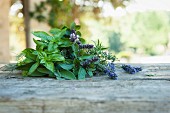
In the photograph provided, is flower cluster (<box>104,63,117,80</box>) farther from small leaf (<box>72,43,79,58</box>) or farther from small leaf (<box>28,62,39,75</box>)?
small leaf (<box>28,62,39,75</box>)

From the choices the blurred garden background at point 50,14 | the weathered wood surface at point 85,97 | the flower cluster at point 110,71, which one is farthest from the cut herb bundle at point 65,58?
the blurred garden background at point 50,14

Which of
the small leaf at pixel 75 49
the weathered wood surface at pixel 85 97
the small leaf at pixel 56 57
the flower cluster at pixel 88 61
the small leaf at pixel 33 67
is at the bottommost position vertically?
the weathered wood surface at pixel 85 97

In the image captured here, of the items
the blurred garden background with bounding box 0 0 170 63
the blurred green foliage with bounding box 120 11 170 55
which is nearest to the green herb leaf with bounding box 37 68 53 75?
the blurred garden background with bounding box 0 0 170 63

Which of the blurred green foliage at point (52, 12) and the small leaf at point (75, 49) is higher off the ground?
the blurred green foliage at point (52, 12)

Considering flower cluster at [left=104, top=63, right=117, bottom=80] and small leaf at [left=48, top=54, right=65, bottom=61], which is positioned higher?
small leaf at [left=48, top=54, right=65, bottom=61]

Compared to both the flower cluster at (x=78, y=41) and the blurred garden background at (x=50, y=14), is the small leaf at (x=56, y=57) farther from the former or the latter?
the blurred garden background at (x=50, y=14)

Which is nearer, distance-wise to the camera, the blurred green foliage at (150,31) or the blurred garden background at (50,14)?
the blurred garden background at (50,14)

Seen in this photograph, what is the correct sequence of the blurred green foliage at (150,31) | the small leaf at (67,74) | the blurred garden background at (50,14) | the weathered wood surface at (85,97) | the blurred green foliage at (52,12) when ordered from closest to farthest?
1. the weathered wood surface at (85,97)
2. the small leaf at (67,74)
3. the blurred garden background at (50,14)
4. the blurred green foliage at (52,12)
5. the blurred green foliage at (150,31)

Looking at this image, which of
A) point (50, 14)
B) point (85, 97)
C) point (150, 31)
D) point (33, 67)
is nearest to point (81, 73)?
point (33, 67)

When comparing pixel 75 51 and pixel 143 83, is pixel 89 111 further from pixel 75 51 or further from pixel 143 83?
pixel 75 51
